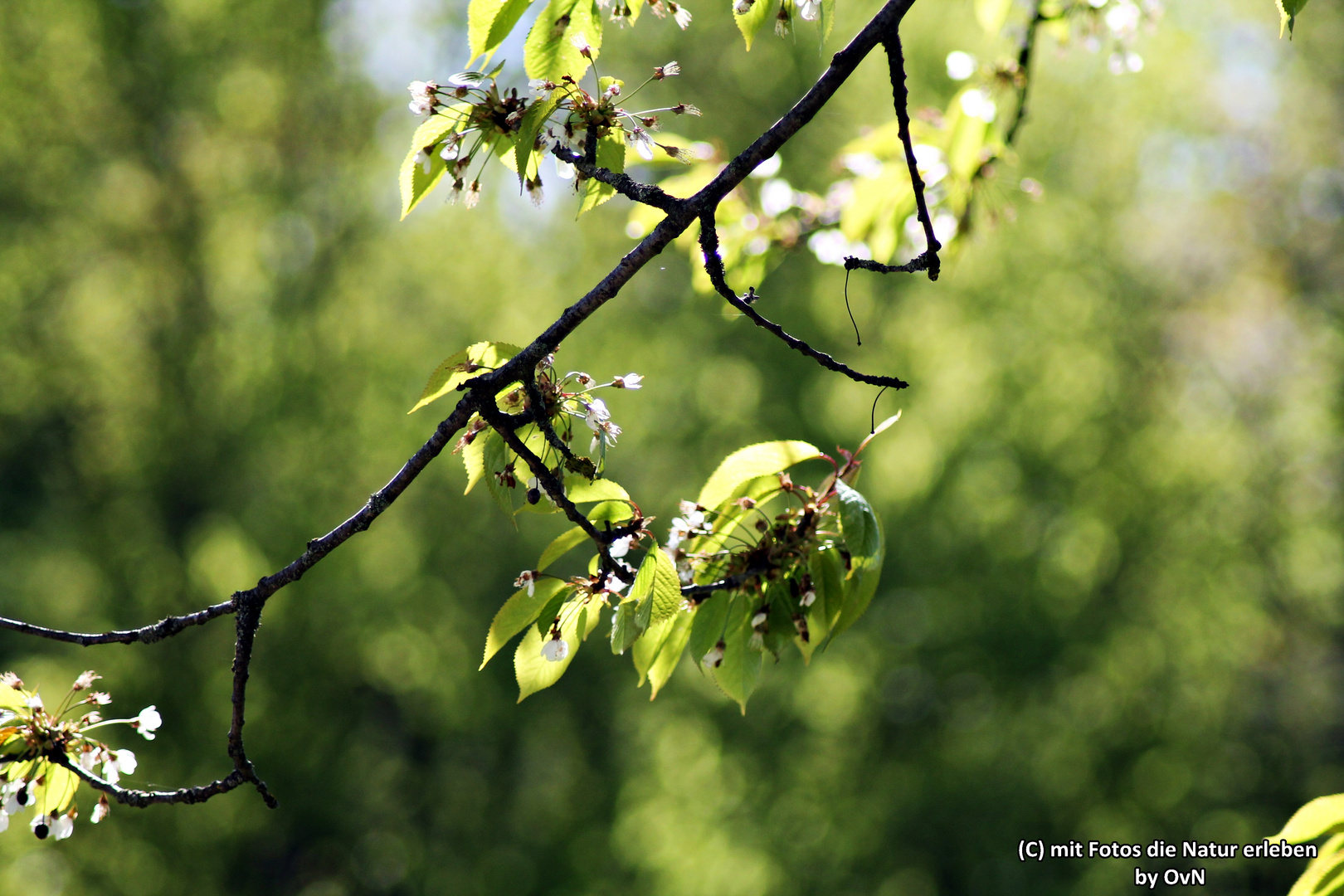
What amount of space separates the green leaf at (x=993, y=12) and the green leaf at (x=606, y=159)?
0.69 meters

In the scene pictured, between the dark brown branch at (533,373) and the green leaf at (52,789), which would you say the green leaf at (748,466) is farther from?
the green leaf at (52,789)

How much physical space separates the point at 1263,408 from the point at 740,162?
5.64 meters

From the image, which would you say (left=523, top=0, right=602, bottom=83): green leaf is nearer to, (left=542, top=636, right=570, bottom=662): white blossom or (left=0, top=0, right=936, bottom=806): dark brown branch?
(left=0, top=0, right=936, bottom=806): dark brown branch

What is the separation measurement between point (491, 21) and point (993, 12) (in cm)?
85

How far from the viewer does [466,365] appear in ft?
2.48

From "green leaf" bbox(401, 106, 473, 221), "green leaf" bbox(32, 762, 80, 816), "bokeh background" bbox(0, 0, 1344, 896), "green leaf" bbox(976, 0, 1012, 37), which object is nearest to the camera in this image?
"green leaf" bbox(401, 106, 473, 221)

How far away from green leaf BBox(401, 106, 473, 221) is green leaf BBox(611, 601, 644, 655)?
369 millimetres

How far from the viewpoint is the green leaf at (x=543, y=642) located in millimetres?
769

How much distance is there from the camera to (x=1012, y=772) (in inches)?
167

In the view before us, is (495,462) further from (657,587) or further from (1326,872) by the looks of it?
(1326,872)

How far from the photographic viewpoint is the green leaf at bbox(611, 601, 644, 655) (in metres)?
0.65

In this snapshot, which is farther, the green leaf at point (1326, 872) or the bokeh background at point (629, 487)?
the bokeh background at point (629, 487)

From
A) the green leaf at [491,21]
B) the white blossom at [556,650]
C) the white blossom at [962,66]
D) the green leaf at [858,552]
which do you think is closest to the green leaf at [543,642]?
the white blossom at [556,650]

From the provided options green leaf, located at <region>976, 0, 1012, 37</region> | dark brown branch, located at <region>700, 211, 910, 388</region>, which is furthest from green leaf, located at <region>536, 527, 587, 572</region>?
green leaf, located at <region>976, 0, 1012, 37</region>
